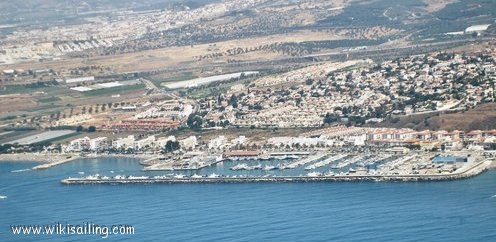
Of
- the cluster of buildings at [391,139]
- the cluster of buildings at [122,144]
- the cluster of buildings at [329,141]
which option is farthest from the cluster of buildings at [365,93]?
the cluster of buildings at [122,144]

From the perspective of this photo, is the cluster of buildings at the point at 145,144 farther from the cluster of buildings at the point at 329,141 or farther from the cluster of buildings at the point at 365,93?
the cluster of buildings at the point at 365,93

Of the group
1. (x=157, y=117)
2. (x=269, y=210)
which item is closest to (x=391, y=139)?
(x=269, y=210)

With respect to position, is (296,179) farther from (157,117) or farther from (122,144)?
(157,117)

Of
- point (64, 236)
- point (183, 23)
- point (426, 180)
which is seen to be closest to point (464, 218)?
point (426, 180)

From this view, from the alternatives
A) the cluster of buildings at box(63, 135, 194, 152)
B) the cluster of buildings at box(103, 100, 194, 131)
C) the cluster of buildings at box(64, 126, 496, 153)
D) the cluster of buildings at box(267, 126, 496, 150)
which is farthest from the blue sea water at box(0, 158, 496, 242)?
the cluster of buildings at box(103, 100, 194, 131)

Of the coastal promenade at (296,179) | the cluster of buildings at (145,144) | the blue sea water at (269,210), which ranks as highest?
the blue sea water at (269,210)

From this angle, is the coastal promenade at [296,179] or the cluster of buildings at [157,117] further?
the cluster of buildings at [157,117]
